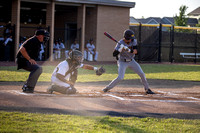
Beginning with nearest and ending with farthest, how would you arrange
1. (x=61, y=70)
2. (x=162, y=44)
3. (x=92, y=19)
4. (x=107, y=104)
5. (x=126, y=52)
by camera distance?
(x=107, y=104)
(x=61, y=70)
(x=126, y=52)
(x=92, y=19)
(x=162, y=44)

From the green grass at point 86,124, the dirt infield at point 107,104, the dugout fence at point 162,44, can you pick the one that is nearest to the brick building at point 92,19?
the dugout fence at point 162,44

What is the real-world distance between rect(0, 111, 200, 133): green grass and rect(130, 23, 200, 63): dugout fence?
20225 millimetres

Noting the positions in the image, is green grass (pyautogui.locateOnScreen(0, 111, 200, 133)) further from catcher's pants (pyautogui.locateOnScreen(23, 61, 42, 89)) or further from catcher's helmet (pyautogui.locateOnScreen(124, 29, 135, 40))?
catcher's helmet (pyautogui.locateOnScreen(124, 29, 135, 40))

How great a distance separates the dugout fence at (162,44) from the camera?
27297 millimetres

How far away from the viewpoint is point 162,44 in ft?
93.1

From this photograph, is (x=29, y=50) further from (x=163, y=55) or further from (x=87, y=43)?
(x=163, y=55)

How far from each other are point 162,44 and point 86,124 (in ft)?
76.0

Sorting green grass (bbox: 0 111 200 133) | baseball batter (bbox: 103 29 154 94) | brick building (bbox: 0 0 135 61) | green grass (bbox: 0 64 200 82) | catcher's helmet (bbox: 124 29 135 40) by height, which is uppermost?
brick building (bbox: 0 0 135 61)

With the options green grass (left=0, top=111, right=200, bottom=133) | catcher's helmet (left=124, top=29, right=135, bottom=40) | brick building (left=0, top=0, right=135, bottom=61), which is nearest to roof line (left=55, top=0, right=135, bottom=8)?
brick building (left=0, top=0, right=135, bottom=61)

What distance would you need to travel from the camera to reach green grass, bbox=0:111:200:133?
226 inches

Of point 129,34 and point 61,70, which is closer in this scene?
point 61,70

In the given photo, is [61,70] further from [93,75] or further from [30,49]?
[93,75]

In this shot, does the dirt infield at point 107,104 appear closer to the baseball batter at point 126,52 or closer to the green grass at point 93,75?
the baseball batter at point 126,52

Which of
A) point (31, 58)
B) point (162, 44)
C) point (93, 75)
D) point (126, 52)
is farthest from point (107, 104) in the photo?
point (162, 44)
